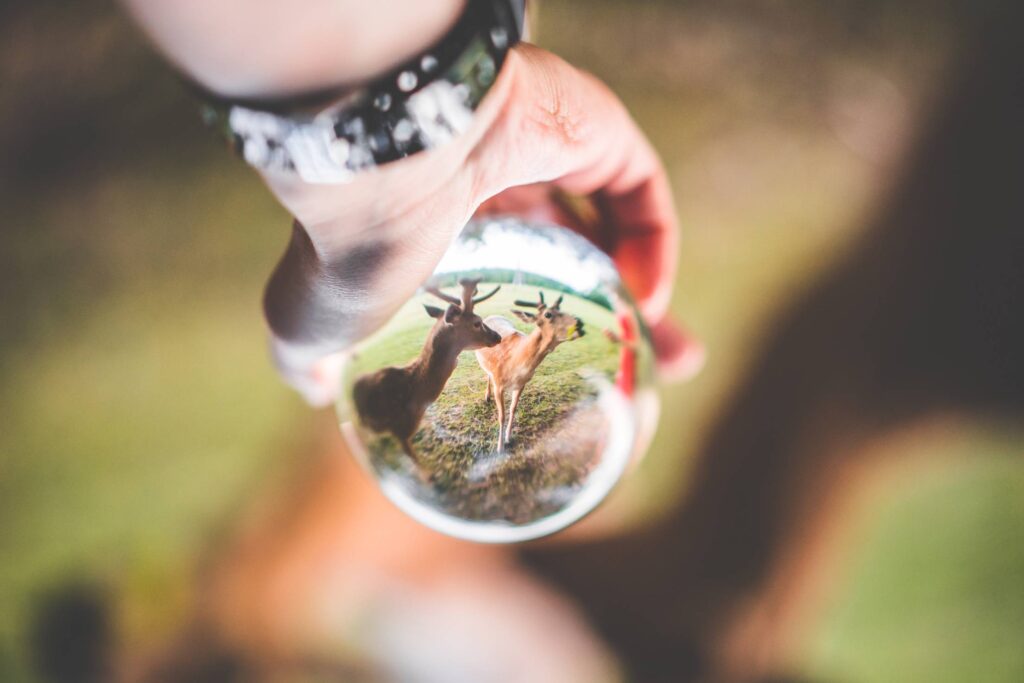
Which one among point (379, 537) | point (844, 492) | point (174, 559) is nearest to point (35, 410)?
point (174, 559)

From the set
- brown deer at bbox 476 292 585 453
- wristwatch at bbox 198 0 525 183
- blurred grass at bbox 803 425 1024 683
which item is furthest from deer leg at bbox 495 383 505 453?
blurred grass at bbox 803 425 1024 683

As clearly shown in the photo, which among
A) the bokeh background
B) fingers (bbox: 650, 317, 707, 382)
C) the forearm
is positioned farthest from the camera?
the bokeh background

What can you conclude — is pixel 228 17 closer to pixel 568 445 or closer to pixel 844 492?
pixel 568 445

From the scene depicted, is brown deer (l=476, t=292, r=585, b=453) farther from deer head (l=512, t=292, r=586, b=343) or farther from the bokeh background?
the bokeh background

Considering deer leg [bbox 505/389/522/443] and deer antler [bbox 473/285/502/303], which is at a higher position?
deer antler [bbox 473/285/502/303]

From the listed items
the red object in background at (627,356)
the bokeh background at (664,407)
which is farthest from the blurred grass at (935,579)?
the red object in background at (627,356)

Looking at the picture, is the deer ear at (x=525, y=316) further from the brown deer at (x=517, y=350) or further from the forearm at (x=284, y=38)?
the forearm at (x=284, y=38)
